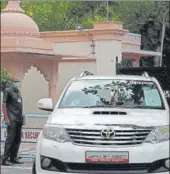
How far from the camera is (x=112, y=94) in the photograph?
26.2 feet

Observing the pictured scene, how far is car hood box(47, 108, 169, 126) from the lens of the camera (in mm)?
6785

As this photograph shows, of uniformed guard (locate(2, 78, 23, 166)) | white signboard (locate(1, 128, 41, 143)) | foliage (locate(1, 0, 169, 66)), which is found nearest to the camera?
uniformed guard (locate(2, 78, 23, 166))

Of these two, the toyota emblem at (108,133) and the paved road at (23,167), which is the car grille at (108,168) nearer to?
Answer: the toyota emblem at (108,133)

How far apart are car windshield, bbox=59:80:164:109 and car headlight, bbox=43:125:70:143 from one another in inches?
39.4

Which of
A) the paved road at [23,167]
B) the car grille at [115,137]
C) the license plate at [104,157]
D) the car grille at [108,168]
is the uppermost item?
the car grille at [115,137]

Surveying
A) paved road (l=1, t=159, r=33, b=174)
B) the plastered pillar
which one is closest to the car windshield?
paved road (l=1, t=159, r=33, b=174)

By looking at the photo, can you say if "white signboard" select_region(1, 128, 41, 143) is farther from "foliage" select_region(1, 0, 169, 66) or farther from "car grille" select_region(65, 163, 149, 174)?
"foliage" select_region(1, 0, 169, 66)

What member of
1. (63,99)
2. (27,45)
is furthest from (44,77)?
(63,99)

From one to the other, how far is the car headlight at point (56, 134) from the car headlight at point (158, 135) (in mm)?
1019

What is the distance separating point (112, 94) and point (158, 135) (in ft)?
4.82

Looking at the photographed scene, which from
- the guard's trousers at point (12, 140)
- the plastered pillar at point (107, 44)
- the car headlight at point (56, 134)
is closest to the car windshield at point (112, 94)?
the car headlight at point (56, 134)

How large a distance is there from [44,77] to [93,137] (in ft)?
56.7

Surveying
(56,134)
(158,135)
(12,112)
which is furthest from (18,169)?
(158,135)

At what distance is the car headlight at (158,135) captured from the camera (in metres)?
6.68
